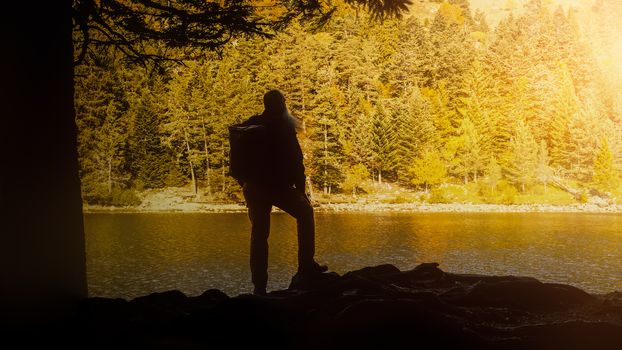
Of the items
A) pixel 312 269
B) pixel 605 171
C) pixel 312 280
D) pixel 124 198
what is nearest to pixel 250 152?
pixel 312 269

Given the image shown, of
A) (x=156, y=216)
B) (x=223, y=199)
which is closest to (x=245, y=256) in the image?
(x=156, y=216)

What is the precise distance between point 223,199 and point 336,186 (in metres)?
10.7

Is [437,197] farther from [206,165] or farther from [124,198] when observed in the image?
[124,198]

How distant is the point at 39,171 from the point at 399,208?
4386 cm

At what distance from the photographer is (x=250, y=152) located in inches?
187

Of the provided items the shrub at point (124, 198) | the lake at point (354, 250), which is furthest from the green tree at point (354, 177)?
the shrub at point (124, 198)

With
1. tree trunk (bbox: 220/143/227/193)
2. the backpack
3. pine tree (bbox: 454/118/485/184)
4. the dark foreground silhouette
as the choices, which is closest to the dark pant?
the backpack

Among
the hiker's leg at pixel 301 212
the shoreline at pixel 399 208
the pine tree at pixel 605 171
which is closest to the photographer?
the hiker's leg at pixel 301 212

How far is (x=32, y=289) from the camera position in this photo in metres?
2.89

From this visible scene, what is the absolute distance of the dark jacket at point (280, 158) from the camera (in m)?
4.71

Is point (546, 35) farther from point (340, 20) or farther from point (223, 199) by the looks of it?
point (223, 199)

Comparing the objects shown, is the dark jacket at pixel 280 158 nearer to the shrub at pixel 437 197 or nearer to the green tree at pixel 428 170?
the shrub at pixel 437 197

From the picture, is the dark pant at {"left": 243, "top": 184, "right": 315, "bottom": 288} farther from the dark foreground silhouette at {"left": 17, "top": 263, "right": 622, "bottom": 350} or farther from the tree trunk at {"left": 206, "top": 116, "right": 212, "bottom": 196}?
the tree trunk at {"left": 206, "top": 116, "right": 212, "bottom": 196}

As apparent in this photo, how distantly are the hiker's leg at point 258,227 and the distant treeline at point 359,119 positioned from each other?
1651 inches
